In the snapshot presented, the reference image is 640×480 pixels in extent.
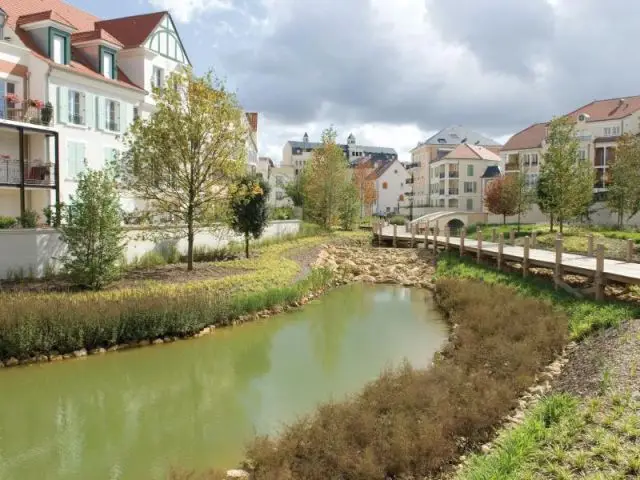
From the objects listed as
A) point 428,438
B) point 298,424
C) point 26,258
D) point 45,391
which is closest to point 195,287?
point 26,258

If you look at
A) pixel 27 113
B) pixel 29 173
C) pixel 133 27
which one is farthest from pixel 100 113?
pixel 133 27

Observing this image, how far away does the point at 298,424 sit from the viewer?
26.9ft

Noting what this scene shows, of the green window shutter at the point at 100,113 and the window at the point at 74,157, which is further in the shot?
the green window shutter at the point at 100,113

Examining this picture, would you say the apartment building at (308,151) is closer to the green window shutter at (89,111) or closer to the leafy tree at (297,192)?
the leafy tree at (297,192)

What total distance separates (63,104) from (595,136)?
159 feet

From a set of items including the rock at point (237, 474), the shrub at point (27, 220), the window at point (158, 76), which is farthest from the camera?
the window at point (158, 76)

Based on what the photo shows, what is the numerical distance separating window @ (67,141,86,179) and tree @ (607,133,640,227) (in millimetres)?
31959

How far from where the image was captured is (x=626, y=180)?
116 ft

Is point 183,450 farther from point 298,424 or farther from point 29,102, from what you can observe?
point 29,102

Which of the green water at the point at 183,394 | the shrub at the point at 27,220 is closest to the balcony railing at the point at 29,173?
the shrub at the point at 27,220

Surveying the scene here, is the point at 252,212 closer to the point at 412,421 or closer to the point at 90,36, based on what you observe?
the point at 90,36

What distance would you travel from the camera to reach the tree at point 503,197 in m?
41.8

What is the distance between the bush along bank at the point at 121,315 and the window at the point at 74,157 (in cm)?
1098

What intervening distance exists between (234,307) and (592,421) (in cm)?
1122
